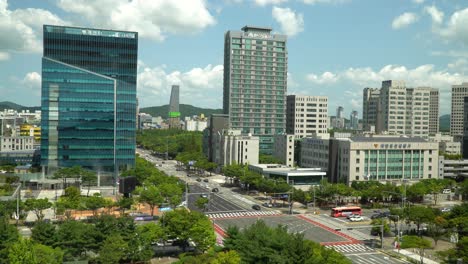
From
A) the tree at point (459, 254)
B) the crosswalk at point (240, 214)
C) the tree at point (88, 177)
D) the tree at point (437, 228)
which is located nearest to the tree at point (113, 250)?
the crosswalk at point (240, 214)

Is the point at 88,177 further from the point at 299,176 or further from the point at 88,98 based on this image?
the point at 299,176

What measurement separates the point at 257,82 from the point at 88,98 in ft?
238

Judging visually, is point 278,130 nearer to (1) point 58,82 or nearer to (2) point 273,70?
(2) point 273,70

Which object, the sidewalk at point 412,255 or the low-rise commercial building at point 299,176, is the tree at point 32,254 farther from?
the low-rise commercial building at point 299,176

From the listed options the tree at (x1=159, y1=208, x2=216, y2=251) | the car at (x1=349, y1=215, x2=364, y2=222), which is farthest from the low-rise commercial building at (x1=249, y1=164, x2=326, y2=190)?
the tree at (x1=159, y1=208, x2=216, y2=251)

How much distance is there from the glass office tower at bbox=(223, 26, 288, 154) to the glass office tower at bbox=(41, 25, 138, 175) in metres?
54.4

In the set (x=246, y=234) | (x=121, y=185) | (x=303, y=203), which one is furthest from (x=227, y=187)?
(x=246, y=234)

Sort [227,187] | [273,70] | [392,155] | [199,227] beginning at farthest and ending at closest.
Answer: [273,70] → [227,187] → [392,155] → [199,227]

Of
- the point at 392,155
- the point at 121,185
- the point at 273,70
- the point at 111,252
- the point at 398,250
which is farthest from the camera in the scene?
the point at 273,70

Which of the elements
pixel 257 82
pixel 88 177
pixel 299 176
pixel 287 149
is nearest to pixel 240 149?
pixel 287 149

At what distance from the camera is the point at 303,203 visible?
98.8m

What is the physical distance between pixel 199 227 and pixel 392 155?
241ft

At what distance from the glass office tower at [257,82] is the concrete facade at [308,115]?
5732 mm

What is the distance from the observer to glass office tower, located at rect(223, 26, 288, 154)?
16875 centimetres
